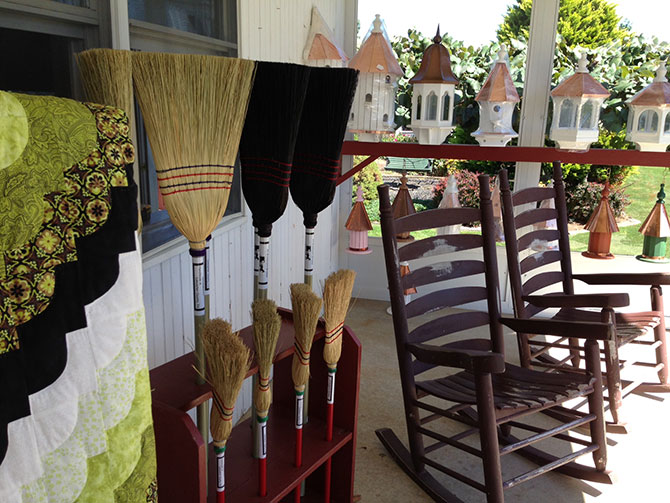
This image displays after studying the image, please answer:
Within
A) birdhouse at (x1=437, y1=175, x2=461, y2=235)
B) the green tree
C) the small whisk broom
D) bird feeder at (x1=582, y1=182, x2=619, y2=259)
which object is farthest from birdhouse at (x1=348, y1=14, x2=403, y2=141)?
the small whisk broom

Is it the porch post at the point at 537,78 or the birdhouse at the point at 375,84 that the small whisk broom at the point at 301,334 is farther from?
the porch post at the point at 537,78

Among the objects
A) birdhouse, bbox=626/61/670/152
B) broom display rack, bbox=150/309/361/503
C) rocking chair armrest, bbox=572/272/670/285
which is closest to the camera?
broom display rack, bbox=150/309/361/503

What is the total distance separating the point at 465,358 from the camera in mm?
1784

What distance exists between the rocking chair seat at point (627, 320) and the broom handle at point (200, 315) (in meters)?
1.85

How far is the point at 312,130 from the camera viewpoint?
62.1 inches

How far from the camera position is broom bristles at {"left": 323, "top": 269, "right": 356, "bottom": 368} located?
1.58 metres

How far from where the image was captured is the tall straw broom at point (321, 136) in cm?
153

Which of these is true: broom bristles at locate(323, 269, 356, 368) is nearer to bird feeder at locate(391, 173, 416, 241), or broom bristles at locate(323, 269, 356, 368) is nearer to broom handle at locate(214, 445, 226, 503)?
broom handle at locate(214, 445, 226, 503)

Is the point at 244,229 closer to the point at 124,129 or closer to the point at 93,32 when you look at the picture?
the point at 93,32

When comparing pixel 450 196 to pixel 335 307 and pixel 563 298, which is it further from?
pixel 335 307

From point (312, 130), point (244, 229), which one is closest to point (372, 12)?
point (244, 229)

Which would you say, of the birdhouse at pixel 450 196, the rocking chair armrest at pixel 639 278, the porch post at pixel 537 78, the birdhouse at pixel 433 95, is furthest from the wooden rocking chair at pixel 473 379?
the porch post at pixel 537 78

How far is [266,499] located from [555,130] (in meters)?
2.67

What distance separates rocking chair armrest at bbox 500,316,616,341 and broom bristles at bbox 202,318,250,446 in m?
1.25
